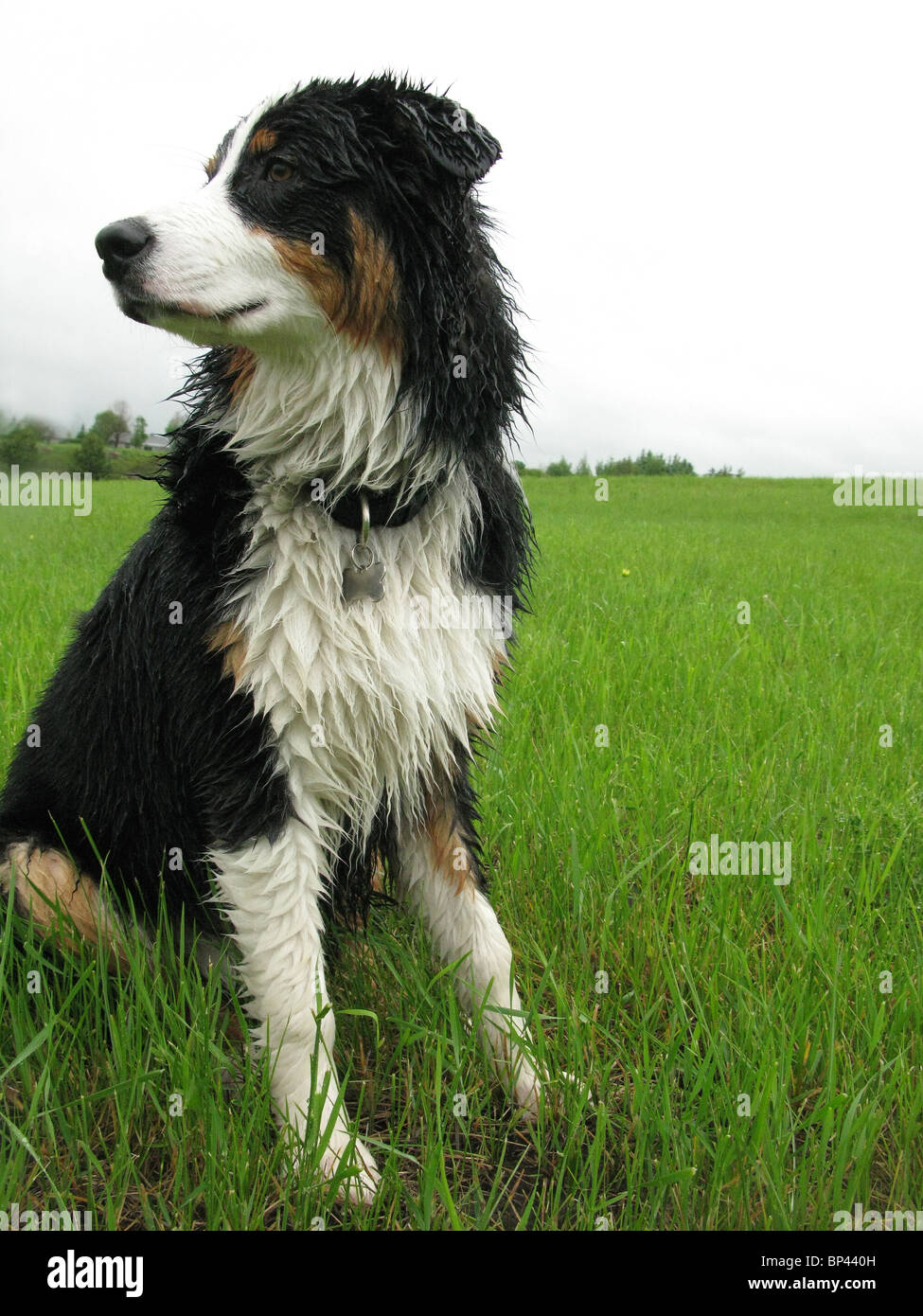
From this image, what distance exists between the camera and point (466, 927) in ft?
7.45

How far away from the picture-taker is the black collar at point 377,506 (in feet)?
6.72

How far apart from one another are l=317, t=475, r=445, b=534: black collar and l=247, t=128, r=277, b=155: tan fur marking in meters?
0.75

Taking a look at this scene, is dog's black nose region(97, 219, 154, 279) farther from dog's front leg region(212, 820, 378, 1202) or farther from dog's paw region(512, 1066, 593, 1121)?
dog's paw region(512, 1066, 593, 1121)

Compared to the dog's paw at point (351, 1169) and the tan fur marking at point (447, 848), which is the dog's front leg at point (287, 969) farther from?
the tan fur marking at point (447, 848)

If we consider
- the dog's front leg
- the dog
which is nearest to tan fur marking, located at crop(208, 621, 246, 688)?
the dog

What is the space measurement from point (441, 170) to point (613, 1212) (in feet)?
7.30

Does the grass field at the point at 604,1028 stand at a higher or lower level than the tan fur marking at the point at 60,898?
lower

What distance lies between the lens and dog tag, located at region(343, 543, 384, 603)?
2.00m

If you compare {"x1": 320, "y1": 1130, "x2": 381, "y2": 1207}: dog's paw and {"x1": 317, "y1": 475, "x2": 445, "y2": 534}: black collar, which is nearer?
{"x1": 320, "y1": 1130, "x2": 381, "y2": 1207}: dog's paw

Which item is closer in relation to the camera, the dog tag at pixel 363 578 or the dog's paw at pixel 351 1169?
the dog's paw at pixel 351 1169

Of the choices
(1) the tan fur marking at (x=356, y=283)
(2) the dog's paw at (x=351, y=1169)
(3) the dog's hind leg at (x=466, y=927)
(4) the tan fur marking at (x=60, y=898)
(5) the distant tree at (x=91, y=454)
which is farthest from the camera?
(5) the distant tree at (x=91, y=454)

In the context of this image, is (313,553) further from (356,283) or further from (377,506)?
(356,283)

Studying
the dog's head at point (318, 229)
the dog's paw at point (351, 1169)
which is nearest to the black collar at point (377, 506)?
the dog's head at point (318, 229)

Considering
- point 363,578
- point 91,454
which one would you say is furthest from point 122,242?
point 91,454
